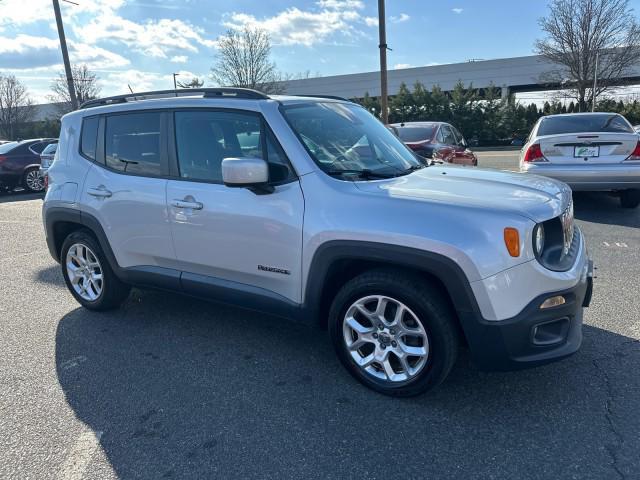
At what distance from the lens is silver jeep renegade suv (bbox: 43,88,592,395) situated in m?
2.70

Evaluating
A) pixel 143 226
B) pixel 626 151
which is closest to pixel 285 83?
pixel 626 151

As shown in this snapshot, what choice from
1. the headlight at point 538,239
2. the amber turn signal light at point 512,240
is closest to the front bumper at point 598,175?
the headlight at point 538,239

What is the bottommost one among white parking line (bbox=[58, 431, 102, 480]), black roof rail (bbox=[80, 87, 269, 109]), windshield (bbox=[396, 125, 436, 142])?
white parking line (bbox=[58, 431, 102, 480])

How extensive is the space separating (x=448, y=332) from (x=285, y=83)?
147 ft

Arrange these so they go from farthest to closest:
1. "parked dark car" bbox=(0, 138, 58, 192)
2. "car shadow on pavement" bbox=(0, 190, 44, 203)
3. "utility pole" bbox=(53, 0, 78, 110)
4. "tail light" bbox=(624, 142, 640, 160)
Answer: "utility pole" bbox=(53, 0, 78, 110) < "parked dark car" bbox=(0, 138, 58, 192) < "car shadow on pavement" bbox=(0, 190, 44, 203) < "tail light" bbox=(624, 142, 640, 160)

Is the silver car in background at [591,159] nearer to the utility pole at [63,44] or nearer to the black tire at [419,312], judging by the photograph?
the black tire at [419,312]

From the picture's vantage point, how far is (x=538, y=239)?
278cm

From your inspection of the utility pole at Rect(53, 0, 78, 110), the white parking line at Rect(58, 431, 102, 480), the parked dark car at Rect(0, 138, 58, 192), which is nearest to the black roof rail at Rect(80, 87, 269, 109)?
the white parking line at Rect(58, 431, 102, 480)

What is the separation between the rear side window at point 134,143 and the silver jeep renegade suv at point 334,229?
0.01m

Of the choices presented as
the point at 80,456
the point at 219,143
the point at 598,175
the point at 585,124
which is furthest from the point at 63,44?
the point at 80,456

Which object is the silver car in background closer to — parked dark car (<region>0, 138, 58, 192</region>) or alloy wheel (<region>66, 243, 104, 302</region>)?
alloy wheel (<region>66, 243, 104, 302</region>)

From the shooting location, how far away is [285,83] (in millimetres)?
45156

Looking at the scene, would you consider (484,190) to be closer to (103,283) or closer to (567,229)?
(567,229)

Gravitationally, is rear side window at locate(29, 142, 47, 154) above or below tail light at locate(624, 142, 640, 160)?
above
